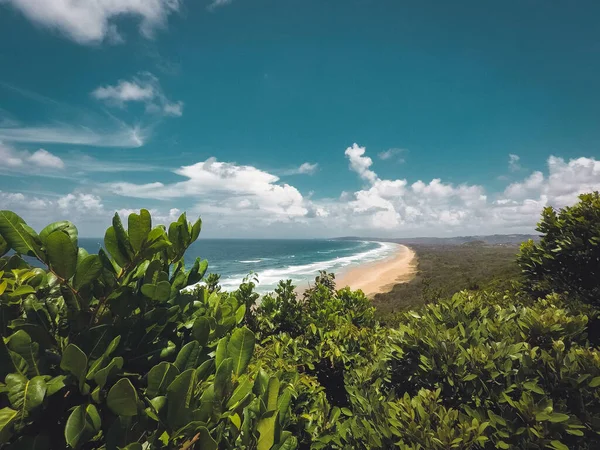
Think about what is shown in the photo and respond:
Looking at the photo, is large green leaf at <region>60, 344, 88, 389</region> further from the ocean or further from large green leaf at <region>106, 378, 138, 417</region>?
the ocean

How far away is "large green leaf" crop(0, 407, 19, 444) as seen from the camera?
1013 millimetres

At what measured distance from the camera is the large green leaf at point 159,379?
3.88 feet

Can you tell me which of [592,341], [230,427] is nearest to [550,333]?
[592,341]

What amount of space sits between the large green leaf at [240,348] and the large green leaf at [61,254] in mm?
752

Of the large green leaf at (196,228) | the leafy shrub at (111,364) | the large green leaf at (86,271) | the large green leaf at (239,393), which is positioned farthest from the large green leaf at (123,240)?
the large green leaf at (239,393)

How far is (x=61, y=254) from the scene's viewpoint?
47.9 inches

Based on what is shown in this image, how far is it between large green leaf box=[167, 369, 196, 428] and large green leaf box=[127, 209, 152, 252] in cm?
60

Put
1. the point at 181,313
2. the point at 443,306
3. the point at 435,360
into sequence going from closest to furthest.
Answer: the point at 181,313 → the point at 435,360 → the point at 443,306

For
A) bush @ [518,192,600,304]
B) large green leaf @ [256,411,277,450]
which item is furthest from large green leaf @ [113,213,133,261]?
bush @ [518,192,600,304]

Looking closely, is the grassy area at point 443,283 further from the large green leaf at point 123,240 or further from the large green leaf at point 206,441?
the large green leaf at point 123,240

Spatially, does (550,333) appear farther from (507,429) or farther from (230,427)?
(230,427)

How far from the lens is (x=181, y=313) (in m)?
1.81

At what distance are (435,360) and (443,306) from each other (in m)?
1.07

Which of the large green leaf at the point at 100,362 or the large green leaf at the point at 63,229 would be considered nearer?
the large green leaf at the point at 100,362
